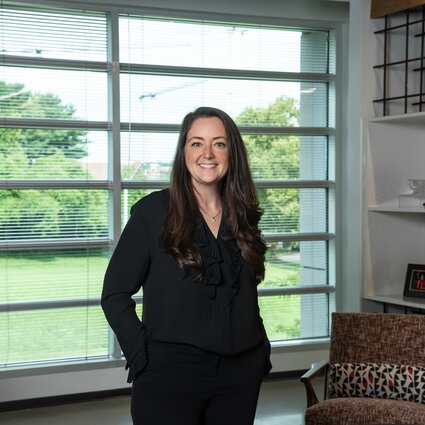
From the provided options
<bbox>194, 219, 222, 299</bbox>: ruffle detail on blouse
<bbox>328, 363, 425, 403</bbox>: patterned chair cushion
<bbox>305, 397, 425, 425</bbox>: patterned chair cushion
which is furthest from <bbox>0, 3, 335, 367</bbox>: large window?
<bbox>194, 219, 222, 299</bbox>: ruffle detail on blouse

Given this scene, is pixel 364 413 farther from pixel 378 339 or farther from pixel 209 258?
pixel 209 258

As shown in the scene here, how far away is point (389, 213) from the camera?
4527 mm

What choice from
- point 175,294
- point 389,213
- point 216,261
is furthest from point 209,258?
point 389,213

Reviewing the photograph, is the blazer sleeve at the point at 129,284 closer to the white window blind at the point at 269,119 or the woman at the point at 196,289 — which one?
the woman at the point at 196,289

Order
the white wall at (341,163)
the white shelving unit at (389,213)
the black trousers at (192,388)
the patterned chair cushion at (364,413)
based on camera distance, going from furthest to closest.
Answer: the white wall at (341,163) < the white shelving unit at (389,213) < the patterned chair cushion at (364,413) < the black trousers at (192,388)

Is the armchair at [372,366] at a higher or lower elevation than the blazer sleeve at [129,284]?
lower

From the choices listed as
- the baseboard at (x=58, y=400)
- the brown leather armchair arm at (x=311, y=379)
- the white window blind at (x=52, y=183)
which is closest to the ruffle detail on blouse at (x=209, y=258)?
the brown leather armchair arm at (x=311, y=379)

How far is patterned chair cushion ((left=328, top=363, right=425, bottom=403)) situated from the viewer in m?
3.54

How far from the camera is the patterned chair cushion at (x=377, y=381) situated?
3.54 metres

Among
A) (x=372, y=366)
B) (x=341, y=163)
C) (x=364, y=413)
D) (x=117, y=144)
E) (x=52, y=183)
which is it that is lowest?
(x=364, y=413)

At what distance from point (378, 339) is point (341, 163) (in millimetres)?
2022

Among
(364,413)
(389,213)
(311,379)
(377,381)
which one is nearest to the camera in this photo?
(364,413)

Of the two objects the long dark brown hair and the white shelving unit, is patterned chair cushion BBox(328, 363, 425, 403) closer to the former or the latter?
the white shelving unit

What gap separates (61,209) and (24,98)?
758 mm
